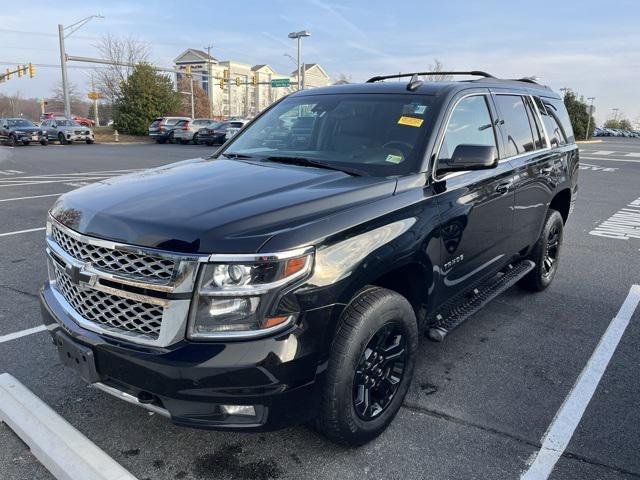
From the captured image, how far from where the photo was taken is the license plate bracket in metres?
2.43

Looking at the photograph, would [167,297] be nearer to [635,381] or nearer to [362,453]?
[362,453]

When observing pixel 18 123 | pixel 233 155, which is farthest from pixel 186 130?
pixel 233 155

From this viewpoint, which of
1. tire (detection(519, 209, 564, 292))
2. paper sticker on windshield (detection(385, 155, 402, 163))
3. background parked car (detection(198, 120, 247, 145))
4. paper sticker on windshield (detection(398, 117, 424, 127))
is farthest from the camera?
background parked car (detection(198, 120, 247, 145))

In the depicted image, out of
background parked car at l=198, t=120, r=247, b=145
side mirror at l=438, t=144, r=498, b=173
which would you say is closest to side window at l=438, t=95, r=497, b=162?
side mirror at l=438, t=144, r=498, b=173

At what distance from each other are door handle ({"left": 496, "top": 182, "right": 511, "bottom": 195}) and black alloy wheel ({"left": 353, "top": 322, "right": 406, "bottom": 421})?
5.18ft

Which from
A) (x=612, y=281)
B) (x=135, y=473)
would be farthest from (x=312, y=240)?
(x=612, y=281)

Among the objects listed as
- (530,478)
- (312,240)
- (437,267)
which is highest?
(312,240)

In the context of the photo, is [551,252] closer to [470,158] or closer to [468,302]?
[468,302]

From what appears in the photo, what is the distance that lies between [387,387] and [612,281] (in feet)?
13.3

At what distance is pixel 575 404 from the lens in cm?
329

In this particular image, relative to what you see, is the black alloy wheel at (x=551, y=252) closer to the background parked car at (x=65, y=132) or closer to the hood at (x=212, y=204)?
the hood at (x=212, y=204)

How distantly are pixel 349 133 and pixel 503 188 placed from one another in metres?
1.25

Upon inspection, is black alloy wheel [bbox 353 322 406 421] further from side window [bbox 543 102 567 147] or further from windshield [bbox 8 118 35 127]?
windshield [bbox 8 118 35 127]

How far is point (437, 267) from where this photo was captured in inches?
125
